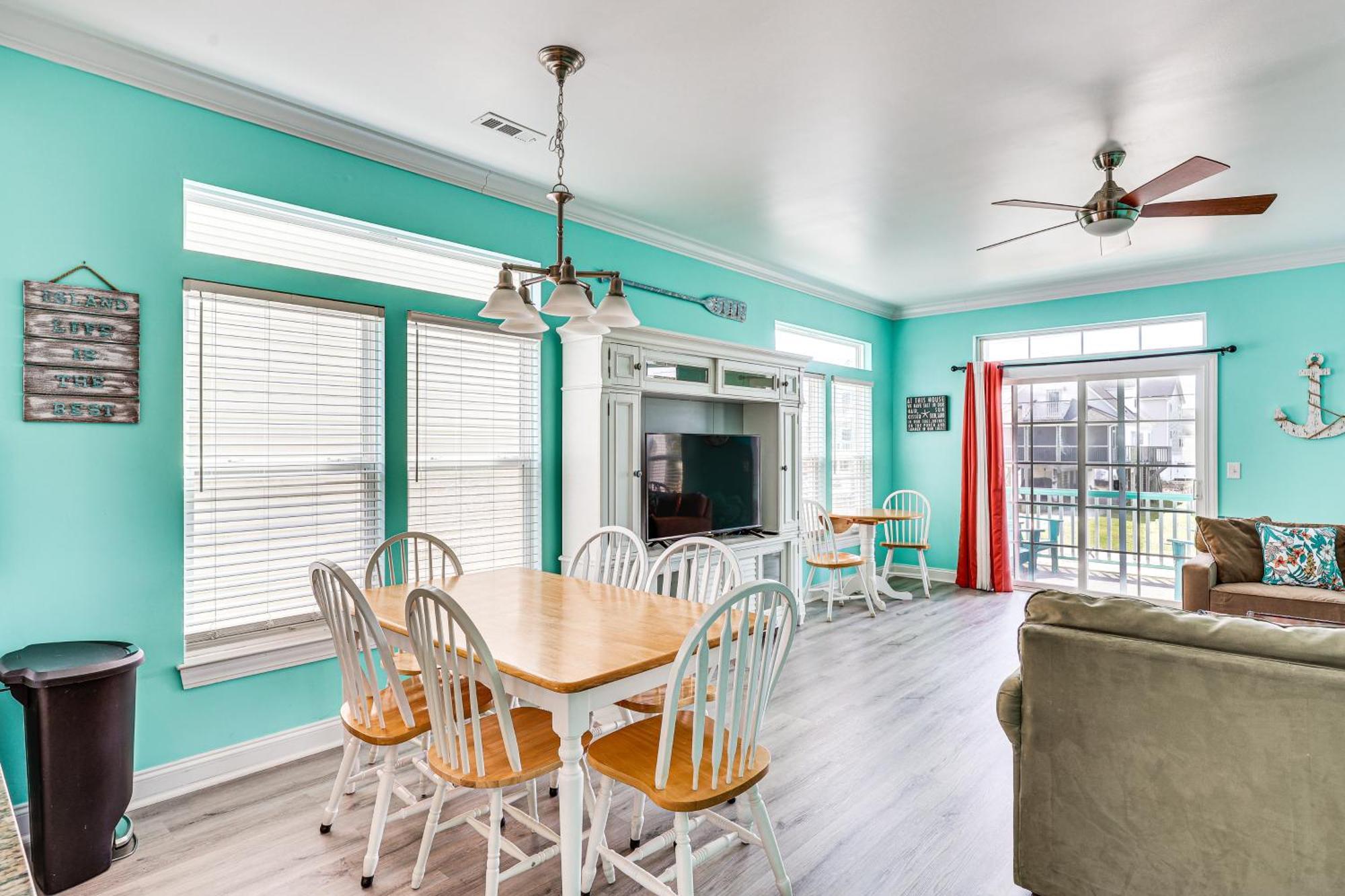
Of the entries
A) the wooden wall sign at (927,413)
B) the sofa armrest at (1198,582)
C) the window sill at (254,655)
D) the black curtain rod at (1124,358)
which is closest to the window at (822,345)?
the wooden wall sign at (927,413)

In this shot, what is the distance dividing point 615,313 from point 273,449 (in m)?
1.62

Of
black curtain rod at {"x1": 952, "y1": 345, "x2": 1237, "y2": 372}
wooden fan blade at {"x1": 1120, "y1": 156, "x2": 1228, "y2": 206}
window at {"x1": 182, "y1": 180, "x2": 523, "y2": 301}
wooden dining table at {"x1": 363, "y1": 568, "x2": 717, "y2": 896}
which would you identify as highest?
wooden fan blade at {"x1": 1120, "y1": 156, "x2": 1228, "y2": 206}

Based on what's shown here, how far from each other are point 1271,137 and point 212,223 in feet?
15.2

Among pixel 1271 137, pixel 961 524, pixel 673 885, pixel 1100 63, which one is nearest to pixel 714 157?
pixel 1100 63

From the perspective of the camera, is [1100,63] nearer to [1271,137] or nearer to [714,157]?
[1271,137]

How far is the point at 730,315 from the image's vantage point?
529cm

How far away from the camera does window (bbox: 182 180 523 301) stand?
2861mm

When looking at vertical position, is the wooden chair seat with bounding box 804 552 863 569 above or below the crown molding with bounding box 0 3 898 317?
below

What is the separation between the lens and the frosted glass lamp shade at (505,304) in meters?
2.46

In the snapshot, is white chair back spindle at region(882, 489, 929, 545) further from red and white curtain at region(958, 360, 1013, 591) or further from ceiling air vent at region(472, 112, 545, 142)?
ceiling air vent at region(472, 112, 545, 142)

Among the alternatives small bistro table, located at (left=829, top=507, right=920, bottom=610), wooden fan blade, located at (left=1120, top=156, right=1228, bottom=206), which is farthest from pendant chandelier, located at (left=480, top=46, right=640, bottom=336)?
small bistro table, located at (left=829, top=507, right=920, bottom=610)

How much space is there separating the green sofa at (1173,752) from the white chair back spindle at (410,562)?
2.23 meters

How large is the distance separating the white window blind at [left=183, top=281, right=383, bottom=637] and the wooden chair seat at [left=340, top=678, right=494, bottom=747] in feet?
3.06

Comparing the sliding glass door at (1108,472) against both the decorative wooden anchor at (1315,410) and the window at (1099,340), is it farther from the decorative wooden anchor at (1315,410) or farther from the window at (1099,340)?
the decorative wooden anchor at (1315,410)
